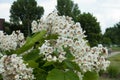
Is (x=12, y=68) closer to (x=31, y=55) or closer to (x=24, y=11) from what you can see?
(x=31, y=55)

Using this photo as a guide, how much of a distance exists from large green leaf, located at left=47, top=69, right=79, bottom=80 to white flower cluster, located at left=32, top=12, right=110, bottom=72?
0.07 meters

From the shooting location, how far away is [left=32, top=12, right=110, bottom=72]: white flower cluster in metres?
2.50

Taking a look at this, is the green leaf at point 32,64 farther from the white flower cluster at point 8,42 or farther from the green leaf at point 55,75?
the white flower cluster at point 8,42

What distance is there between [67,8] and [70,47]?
62.9 meters

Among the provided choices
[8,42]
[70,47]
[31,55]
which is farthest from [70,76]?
[8,42]

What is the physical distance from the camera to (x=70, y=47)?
2.59m

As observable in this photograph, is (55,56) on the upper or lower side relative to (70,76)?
upper

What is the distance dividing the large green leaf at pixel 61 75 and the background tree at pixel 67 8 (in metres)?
59.4

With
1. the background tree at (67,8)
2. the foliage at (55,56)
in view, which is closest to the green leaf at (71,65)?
the foliage at (55,56)

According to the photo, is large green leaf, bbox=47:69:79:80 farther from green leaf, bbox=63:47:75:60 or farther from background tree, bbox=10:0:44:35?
background tree, bbox=10:0:44:35

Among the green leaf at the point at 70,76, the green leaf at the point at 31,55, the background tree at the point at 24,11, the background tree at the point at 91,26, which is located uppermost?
the background tree at the point at 24,11

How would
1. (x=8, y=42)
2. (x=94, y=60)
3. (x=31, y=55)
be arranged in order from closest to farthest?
(x=94, y=60)
(x=31, y=55)
(x=8, y=42)

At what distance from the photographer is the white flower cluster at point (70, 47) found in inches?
98.3

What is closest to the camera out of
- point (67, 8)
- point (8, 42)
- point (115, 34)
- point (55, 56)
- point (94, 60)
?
point (55, 56)
